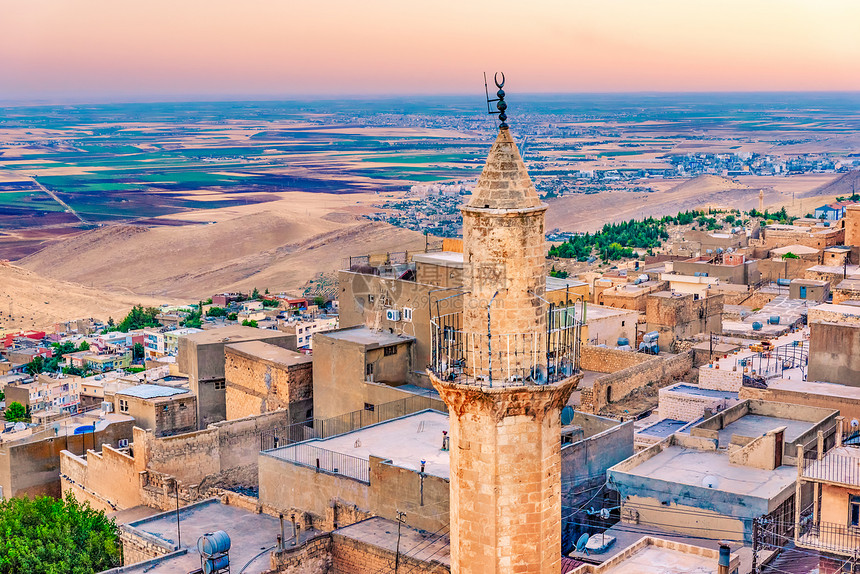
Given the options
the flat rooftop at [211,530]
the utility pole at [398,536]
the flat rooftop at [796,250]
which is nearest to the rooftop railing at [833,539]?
the utility pole at [398,536]

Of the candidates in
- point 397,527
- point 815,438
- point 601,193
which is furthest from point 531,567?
point 601,193

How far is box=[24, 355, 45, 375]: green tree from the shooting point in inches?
2115

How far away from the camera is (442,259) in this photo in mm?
30016

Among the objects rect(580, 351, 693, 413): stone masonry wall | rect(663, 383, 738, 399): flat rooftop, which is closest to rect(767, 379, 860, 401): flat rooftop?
rect(663, 383, 738, 399): flat rooftop

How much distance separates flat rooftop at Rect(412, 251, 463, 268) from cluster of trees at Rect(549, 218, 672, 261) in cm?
3862

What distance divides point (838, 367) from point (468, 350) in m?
15.7

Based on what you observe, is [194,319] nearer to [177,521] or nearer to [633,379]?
[633,379]

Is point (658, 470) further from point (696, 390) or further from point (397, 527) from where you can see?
point (696, 390)

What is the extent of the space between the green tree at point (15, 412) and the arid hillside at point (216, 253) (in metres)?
44.0

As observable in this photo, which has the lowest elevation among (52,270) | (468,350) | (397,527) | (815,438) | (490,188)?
(52,270)

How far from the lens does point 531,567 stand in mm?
12531

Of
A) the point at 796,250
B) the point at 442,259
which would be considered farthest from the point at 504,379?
the point at 796,250

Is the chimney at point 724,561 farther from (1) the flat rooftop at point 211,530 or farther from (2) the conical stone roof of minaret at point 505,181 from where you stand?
(1) the flat rooftop at point 211,530

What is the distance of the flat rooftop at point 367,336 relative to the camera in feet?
91.1
